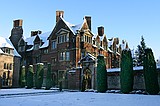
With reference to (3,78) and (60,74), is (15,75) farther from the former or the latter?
(60,74)

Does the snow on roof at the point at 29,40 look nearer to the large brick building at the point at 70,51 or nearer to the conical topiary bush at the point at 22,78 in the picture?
the large brick building at the point at 70,51

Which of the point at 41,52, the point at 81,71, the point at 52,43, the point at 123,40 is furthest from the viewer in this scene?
the point at 123,40

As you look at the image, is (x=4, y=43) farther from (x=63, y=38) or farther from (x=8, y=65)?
(x=63, y=38)

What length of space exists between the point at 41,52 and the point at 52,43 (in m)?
4.46

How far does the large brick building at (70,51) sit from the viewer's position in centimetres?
3173

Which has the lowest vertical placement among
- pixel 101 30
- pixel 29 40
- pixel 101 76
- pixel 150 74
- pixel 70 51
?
pixel 101 76

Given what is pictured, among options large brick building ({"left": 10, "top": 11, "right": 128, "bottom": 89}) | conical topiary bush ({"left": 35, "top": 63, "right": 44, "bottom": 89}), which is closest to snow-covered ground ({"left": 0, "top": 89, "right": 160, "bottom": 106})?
large brick building ({"left": 10, "top": 11, "right": 128, "bottom": 89})

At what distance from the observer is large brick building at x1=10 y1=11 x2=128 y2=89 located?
31734 millimetres

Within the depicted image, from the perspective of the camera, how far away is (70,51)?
124 feet

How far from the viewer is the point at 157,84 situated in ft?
70.7

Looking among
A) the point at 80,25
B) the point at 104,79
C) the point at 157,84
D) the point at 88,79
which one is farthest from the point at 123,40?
the point at 157,84

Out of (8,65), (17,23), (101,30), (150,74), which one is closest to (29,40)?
(17,23)

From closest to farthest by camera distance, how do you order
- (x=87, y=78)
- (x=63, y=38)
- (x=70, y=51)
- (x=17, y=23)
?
(x=87, y=78) < (x=70, y=51) < (x=63, y=38) < (x=17, y=23)

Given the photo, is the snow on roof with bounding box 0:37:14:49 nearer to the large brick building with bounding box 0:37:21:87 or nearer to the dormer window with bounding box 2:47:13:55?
the large brick building with bounding box 0:37:21:87
